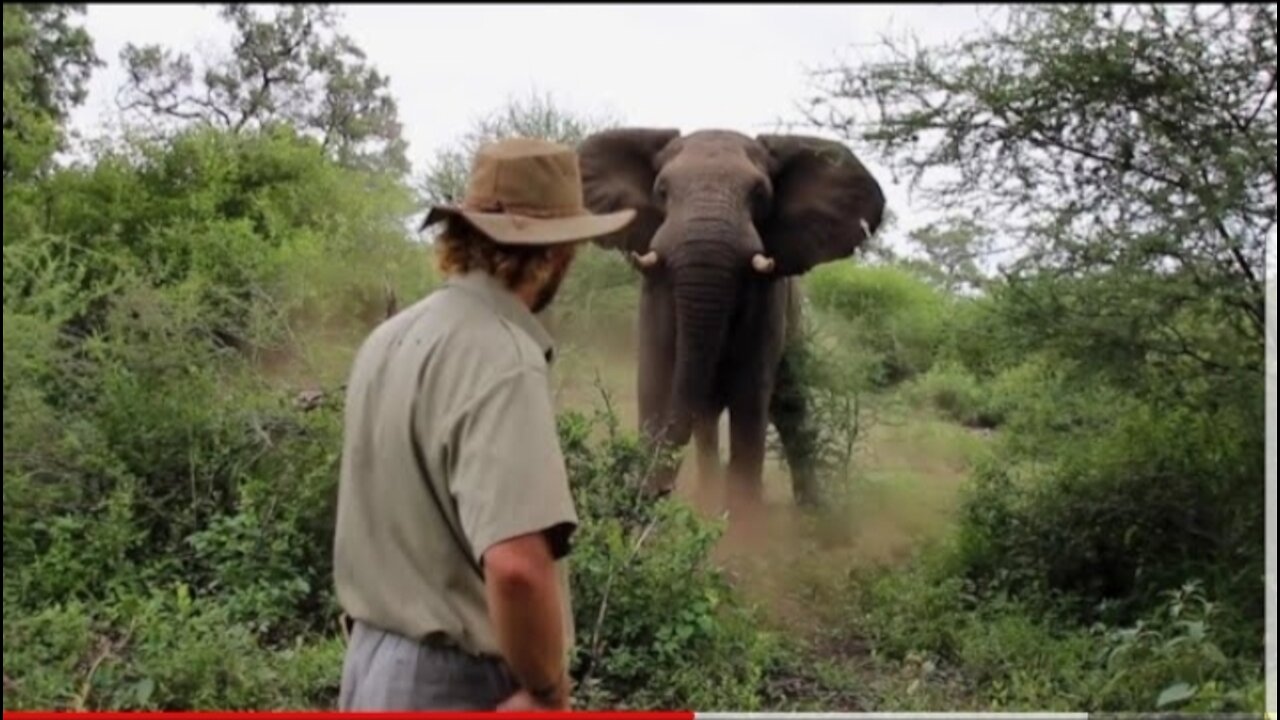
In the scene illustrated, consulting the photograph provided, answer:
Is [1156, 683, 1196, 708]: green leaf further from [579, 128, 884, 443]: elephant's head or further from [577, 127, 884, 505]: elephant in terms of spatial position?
[579, 128, 884, 443]: elephant's head

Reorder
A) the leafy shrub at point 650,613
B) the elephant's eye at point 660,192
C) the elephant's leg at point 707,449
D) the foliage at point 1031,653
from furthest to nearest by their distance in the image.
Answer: the elephant's eye at point 660,192, the elephant's leg at point 707,449, the leafy shrub at point 650,613, the foliage at point 1031,653

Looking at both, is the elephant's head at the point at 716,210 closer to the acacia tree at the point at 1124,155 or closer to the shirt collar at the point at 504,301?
the acacia tree at the point at 1124,155

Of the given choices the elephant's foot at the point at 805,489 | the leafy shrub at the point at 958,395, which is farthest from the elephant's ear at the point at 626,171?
the leafy shrub at the point at 958,395

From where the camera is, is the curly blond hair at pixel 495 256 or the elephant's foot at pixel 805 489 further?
the elephant's foot at pixel 805 489

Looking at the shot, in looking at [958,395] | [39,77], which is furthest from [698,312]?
[39,77]

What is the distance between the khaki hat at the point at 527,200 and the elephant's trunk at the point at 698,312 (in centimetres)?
397

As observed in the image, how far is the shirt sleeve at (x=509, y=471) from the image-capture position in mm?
1816

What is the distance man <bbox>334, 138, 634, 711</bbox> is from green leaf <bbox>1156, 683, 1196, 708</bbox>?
240 cm

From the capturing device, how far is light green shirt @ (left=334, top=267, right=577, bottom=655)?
72.3 inches

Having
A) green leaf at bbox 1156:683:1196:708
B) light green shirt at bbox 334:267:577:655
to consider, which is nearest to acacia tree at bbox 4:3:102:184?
green leaf at bbox 1156:683:1196:708

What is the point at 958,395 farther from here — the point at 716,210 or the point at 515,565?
the point at 515,565

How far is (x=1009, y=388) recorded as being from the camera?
18.7 ft

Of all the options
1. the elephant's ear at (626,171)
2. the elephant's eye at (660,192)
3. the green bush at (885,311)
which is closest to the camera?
the green bush at (885,311)

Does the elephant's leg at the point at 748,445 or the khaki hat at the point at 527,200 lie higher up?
the khaki hat at the point at 527,200
